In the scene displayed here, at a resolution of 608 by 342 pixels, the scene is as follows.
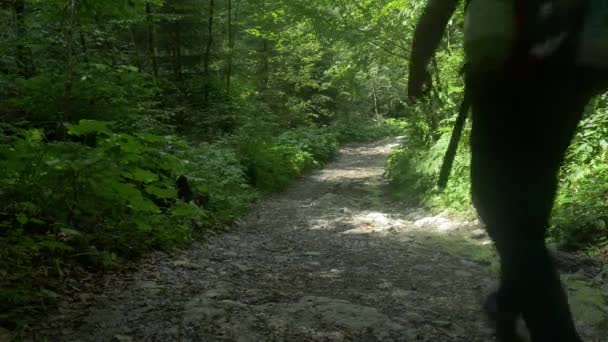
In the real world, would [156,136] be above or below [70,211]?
above

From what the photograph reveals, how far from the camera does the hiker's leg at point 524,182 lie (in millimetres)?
1078

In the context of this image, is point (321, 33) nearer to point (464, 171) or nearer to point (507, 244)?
point (464, 171)

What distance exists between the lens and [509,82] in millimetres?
1069

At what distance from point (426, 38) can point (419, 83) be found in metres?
0.15

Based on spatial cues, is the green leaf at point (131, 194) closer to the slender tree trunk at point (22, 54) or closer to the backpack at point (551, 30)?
the backpack at point (551, 30)

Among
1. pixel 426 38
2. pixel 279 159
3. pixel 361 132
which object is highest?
pixel 426 38

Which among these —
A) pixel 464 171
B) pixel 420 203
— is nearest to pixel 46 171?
pixel 464 171

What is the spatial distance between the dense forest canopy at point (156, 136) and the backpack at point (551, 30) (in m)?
0.31

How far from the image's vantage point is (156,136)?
330 cm

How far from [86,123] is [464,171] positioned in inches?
208

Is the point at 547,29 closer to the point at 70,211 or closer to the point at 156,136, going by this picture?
the point at 156,136

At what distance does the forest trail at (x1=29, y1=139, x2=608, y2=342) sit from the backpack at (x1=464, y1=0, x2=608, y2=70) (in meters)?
1.57

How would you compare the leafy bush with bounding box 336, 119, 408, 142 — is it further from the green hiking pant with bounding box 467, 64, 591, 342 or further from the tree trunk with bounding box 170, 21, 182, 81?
the green hiking pant with bounding box 467, 64, 591, 342

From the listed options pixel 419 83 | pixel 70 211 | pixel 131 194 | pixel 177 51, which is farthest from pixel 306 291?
pixel 177 51
